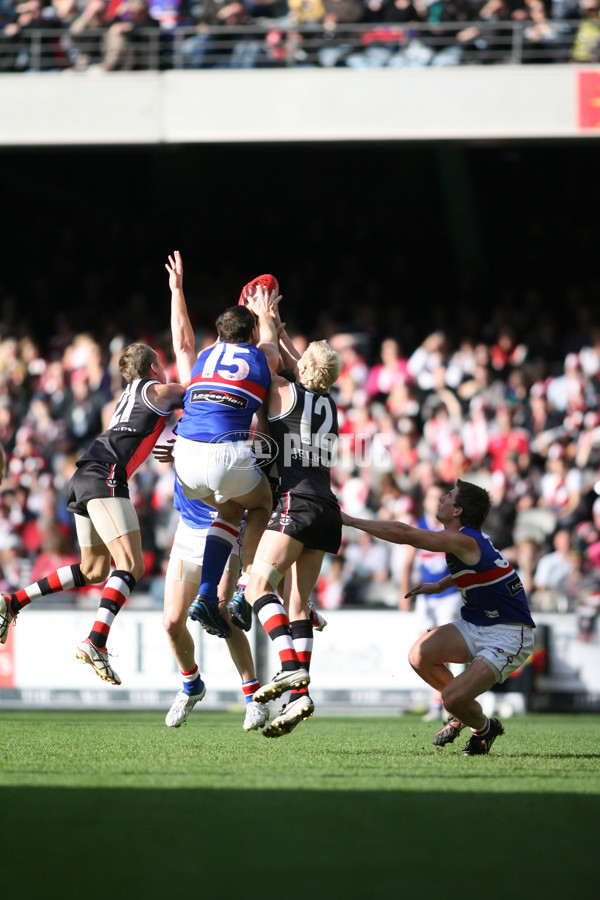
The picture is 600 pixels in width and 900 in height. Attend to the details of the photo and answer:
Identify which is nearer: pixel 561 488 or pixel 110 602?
pixel 110 602

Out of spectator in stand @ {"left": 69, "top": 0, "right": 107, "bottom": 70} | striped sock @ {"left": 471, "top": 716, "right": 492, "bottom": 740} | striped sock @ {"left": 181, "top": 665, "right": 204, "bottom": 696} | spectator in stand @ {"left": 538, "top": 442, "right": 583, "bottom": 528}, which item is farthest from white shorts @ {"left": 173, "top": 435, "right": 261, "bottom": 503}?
spectator in stand @ {"left": 69, "top": 0, "right": 107, "bottom": 70}

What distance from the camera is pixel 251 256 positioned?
18734 millimetres

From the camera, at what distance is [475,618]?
7.33 metres

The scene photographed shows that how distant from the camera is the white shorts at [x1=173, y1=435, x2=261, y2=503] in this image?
710 cm

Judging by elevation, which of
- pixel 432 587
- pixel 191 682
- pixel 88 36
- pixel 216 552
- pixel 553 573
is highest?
pixel 88 36

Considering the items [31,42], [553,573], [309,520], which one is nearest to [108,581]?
[309,520]

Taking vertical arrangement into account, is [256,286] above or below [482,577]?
above

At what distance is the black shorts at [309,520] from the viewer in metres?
6.82

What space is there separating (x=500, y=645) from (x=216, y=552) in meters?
1.91

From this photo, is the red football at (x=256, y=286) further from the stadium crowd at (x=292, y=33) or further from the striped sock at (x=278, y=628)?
the stadium crowd at (x=292, y=33)

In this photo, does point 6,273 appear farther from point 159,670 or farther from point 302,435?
point 302,435

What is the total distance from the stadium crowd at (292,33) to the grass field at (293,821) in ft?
34.8

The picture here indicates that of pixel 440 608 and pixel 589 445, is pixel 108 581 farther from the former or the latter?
pixel 589 445

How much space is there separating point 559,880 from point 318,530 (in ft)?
11.4
